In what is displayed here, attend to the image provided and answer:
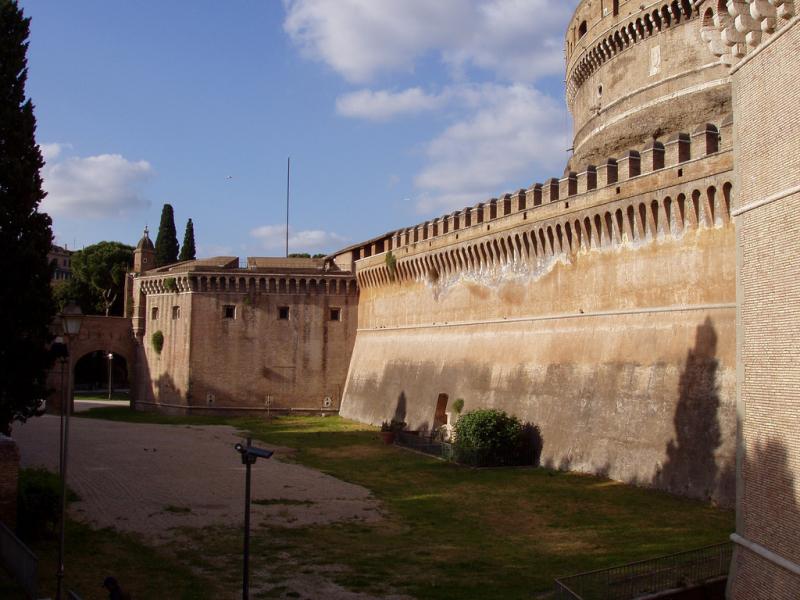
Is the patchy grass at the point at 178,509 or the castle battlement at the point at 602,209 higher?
the castle battlement at the point at 602,209

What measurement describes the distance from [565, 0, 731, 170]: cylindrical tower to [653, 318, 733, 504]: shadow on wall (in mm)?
11158

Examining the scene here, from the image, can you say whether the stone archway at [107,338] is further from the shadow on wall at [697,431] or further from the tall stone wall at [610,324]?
the shadow on wall at [697,431]

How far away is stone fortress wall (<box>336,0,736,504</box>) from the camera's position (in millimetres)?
19203

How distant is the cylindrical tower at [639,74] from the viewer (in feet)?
90.5

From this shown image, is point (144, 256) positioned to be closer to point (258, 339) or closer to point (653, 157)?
point (258, 339)

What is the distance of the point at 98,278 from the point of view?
67562mm

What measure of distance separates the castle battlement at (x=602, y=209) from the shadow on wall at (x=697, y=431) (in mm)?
3308

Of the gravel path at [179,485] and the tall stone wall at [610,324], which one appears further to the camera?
the tall stone wall at [610,324]

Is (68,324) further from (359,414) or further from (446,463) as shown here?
(359,414)

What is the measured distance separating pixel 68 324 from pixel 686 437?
14.3 meters

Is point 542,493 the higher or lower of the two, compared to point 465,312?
lower

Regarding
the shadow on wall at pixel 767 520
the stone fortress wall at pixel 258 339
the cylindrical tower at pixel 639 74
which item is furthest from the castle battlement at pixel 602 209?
the shadow on wall at pixel 767 520

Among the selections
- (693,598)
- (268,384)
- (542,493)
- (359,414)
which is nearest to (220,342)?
(268,384)

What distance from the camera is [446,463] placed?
25688 millimetres
